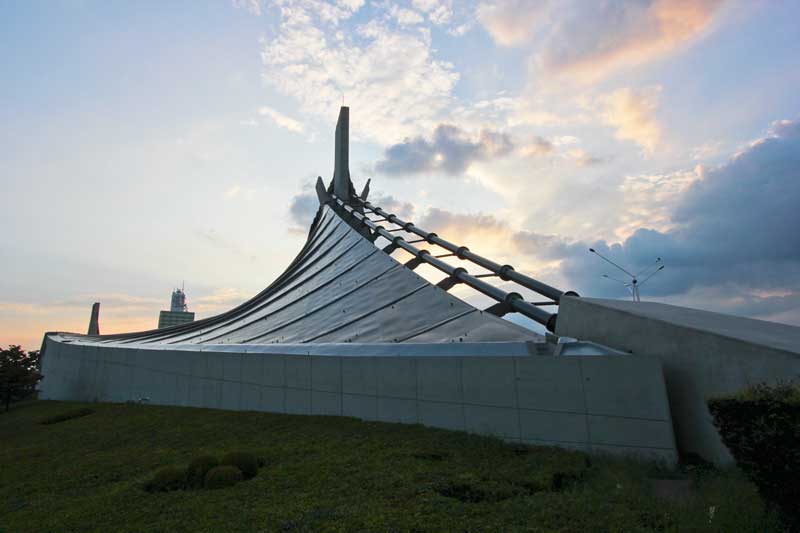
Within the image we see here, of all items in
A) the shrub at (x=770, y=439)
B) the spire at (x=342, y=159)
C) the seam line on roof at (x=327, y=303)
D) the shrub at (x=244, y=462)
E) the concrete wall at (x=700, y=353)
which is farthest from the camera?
the spire at (x=342, y=159)

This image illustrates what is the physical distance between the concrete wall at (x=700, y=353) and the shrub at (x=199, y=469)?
20.2ft

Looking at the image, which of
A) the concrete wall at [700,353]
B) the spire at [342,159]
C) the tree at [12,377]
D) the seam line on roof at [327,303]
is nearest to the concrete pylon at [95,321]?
the tree at [12,377]

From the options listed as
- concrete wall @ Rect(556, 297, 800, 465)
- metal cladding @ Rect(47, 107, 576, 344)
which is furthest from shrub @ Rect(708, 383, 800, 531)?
metal cladding @ Rect(47, 107, 576, 344)

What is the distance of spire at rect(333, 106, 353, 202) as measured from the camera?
26281 mm

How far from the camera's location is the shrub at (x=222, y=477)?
650 cm

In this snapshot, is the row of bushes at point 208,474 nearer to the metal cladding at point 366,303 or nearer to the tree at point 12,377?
the metal cladding at point 366,303

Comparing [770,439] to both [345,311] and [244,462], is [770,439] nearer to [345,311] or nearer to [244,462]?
[244,462]

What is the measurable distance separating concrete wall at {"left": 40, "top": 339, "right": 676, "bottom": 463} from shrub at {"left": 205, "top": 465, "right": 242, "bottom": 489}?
2892 mm

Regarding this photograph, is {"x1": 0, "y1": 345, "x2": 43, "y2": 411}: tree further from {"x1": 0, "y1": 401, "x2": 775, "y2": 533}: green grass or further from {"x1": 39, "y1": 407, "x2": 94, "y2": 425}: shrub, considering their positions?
{"x1": 0, "y1": 401, "x2": 775, "y2": 533}: green grass

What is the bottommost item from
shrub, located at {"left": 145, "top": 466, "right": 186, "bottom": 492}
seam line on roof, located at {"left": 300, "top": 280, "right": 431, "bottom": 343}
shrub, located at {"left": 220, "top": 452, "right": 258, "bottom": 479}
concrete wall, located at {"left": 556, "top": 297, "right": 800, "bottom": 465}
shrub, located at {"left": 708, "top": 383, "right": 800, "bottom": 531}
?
shrub, located at {"left": 145, "top": 466, "right": 186, "bottom": 492}

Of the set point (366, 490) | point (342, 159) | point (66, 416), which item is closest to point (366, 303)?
point (366, 490)

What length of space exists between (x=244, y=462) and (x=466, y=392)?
3479mm

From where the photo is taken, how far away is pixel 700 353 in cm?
631

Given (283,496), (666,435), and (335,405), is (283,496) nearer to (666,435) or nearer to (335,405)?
(335,405)
